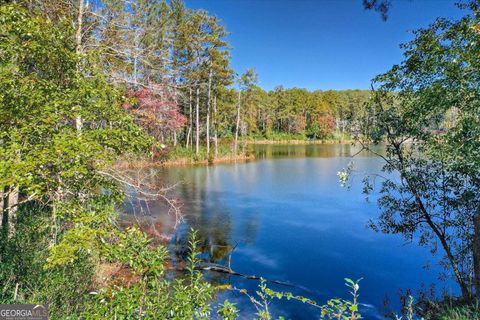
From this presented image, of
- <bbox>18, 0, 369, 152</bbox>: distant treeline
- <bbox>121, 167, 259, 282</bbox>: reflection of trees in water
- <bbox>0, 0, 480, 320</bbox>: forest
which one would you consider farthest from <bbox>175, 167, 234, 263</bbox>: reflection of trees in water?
<bbox>18, 0, 369, 152</bbox>: distant treeline

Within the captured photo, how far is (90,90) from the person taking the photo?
174 inches

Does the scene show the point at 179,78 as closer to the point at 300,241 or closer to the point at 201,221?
the point at 201,221

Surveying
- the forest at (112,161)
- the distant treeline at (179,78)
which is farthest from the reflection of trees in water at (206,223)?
the distant treeline at (179,78)

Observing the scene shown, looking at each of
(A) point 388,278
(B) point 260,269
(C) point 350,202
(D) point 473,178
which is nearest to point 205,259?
(B) point 260,269

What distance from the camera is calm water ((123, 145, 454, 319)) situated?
322 inches

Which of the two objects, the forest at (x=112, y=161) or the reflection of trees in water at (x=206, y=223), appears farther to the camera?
the reflection of trees in water at (x=206, y=223)

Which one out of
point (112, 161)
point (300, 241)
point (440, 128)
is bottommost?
point (300, 241)

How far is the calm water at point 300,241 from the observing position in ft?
26.8

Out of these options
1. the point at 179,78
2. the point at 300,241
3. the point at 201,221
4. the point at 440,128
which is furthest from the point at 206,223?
the point at 179,78

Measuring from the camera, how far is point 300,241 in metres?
11.3

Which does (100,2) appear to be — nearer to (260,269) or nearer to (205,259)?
(205,259)

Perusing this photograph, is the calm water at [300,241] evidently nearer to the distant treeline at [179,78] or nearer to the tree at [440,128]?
the tree at [440,128]

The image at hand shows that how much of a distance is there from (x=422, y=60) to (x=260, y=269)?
6.32 m

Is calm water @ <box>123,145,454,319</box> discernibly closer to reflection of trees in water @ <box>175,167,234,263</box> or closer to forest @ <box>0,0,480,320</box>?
reflection of trees in water @ <box>175,167,234,263</box>
